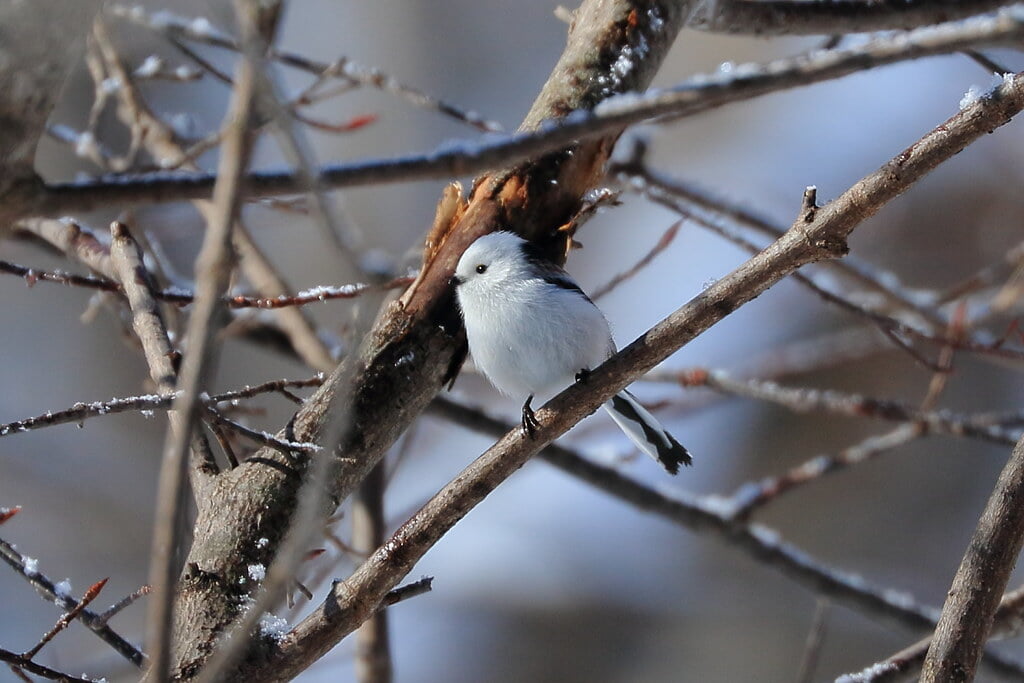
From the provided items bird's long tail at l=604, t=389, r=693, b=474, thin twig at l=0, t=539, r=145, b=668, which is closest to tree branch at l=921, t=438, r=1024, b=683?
bird's long tail at l=604, t=389, r=693, b=474

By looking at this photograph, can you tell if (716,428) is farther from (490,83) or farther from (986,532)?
(986,532)

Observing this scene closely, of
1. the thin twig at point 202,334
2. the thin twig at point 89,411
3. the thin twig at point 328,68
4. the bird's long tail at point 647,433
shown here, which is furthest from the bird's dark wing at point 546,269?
the thin twig at point 202,334

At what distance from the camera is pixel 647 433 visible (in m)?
1.44

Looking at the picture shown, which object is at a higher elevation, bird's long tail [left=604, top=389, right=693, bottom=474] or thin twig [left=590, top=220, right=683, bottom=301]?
thin twig [left=590, top=220, right=683, bottom=301]

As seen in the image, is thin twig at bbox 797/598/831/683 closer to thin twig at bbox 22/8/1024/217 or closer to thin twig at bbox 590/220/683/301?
thin twig at bbox 590/220/683/301

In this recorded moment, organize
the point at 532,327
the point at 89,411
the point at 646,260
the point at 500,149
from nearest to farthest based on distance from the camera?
the point at 500,149 < the point at 89,411 < the point at 532,327 < the point at 646,260

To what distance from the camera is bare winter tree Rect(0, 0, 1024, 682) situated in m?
0.63

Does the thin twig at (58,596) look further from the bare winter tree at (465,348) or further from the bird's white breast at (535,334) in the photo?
the bird's white breast at (535,334)

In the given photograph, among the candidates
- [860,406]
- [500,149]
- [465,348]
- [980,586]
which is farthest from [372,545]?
[500,149]

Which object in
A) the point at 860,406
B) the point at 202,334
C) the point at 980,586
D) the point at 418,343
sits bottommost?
the point at 202,334

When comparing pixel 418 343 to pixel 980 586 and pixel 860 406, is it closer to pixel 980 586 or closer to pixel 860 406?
pixel 980 586

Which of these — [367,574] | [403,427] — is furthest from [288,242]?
[367,574]

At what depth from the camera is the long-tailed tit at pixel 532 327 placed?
134 centimetres

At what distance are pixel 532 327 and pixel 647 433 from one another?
0.84 feet
